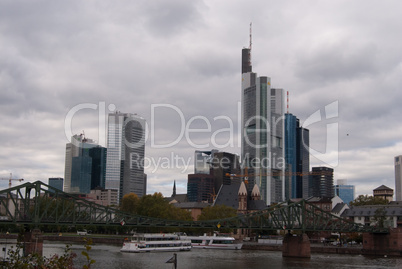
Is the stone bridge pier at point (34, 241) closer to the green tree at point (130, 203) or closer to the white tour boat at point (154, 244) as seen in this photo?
the white tour boat at point (154, 244)

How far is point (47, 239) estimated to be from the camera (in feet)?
514

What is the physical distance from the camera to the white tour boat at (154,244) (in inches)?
4391

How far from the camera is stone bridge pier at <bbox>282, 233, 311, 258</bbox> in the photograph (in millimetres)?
98375

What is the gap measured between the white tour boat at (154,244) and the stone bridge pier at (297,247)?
2998 centimetres

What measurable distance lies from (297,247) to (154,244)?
3450 cm

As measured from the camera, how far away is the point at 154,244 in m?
118

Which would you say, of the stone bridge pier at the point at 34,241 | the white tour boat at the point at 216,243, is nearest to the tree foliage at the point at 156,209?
the white tour boat at the point at 216,243

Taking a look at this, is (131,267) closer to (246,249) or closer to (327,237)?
(246,249)

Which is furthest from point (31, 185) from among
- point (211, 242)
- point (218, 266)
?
point (211, 242)

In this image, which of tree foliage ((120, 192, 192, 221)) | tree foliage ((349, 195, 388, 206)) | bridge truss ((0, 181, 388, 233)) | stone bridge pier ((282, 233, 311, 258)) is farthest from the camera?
tree foliage ((349, 195, 388, 206))

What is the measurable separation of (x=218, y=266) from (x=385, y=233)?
52.1m

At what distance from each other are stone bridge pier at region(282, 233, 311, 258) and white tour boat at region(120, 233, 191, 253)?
2998 centimetres

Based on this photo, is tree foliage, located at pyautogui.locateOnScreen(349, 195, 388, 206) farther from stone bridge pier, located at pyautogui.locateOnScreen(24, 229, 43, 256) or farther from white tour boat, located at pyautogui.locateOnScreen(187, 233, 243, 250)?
stone bridge pier, located at pyautogui.locateOnScreen(24, 229, 43, 256)

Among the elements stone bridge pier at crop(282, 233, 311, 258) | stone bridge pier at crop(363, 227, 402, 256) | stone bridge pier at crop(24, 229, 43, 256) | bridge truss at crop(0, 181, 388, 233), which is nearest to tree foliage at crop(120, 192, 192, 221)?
bridge truss at crop(0, 181, 388, 233)
